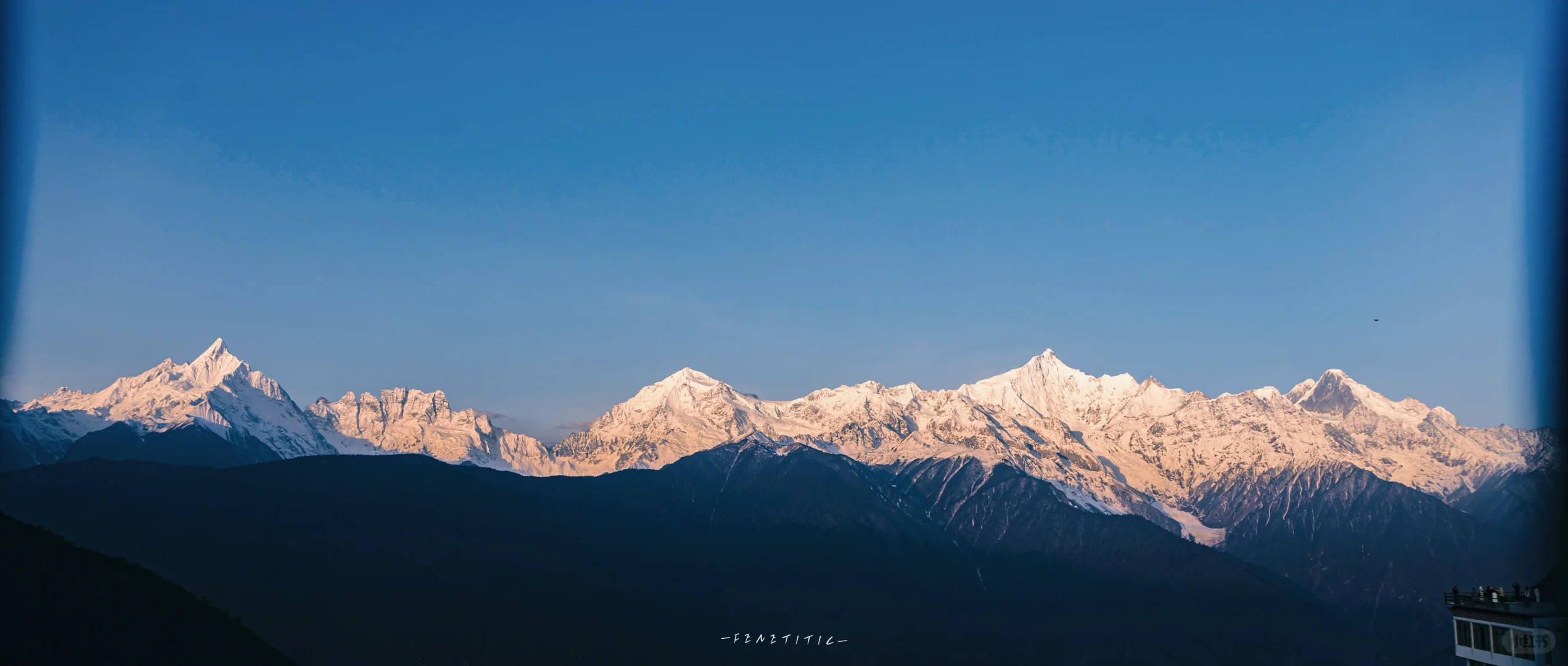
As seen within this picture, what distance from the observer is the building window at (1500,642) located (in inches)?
3014

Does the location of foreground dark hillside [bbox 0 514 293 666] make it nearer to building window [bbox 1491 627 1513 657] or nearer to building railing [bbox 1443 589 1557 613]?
building railing [bbox 1443 589 1557 613]

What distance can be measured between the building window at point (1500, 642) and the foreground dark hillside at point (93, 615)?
318 ft

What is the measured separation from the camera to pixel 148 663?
99000 millimetres

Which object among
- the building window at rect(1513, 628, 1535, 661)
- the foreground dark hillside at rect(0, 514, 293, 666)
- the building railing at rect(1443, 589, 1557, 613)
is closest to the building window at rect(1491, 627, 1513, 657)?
the building window at rect(1513, 628, 1535, 661)

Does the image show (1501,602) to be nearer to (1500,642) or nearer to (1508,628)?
(1508,628)

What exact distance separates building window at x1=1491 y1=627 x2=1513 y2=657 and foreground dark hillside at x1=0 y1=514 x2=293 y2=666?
96.8 m

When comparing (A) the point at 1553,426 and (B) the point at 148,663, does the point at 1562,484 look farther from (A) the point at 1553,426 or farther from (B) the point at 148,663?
(B) the point at 148,663

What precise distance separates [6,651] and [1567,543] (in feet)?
352

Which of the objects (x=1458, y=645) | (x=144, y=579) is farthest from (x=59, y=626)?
(x=1458, y=645)

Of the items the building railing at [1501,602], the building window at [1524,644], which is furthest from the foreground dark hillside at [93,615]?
the building window at [1524,644]

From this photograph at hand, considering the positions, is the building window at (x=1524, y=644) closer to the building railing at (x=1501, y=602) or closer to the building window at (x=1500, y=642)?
the building window at (x=1500, y=642)

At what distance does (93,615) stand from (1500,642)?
10440 cm

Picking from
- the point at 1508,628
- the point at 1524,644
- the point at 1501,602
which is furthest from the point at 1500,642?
the point at 1501,602

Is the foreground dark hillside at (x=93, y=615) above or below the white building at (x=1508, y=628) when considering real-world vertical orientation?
below
